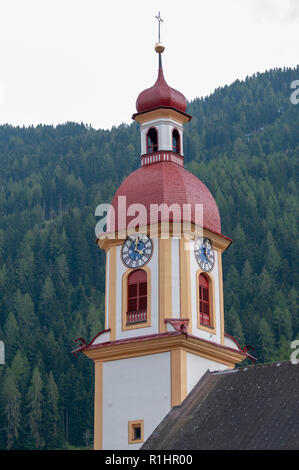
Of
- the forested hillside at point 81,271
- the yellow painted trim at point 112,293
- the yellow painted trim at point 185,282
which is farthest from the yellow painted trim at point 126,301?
the forested hillside at point 81,271

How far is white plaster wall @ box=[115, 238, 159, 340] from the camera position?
39531 millimetres

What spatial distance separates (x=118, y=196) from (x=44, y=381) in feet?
284

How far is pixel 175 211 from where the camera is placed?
4047cm

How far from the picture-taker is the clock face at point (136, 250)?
133 feet

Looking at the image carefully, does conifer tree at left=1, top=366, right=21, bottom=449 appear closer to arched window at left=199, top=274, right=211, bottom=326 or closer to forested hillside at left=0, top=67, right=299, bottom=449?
forested hillside at left=0, top=67, right=299, bottom=449

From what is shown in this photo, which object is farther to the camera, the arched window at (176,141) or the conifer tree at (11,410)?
the conifer tree at (11,410)

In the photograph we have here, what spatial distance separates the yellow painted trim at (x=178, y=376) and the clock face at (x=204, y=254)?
163 inches

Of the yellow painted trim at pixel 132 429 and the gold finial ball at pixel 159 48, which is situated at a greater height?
the gold finial ball at pixel 159 48

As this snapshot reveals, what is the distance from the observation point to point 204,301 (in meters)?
41.1

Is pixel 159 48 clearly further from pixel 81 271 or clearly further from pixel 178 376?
pixel 81 271

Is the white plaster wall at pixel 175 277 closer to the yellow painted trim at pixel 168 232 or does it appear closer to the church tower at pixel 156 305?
the church tower at pixel 156 305

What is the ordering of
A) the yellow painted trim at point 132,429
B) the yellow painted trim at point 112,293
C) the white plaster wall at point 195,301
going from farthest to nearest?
the yellow painted trim at point 112,293 → the white plaster wall at point 195,301 → the yellow painted trim at point 132,429

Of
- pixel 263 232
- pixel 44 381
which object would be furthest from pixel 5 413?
pixel 263 232

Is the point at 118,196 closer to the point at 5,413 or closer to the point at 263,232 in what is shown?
the point at 5,413
